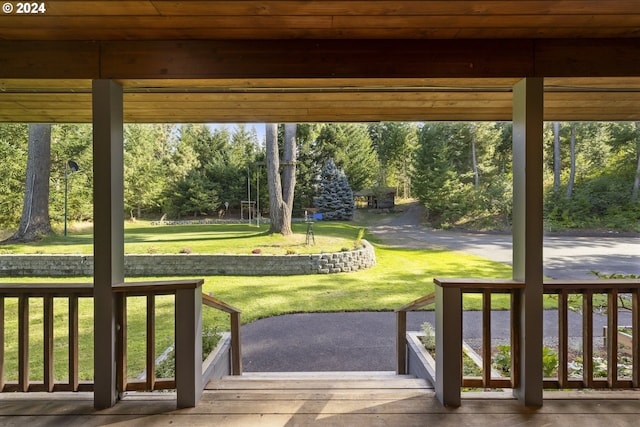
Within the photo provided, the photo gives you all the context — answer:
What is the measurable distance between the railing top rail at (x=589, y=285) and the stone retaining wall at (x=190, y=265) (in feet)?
21.6

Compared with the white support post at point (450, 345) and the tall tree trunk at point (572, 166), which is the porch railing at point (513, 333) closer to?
the white support post at point (450, 345)

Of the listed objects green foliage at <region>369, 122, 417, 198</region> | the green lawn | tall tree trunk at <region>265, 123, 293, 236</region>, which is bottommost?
the green lawn

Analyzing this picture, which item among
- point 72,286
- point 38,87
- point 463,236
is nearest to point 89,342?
point 72,286

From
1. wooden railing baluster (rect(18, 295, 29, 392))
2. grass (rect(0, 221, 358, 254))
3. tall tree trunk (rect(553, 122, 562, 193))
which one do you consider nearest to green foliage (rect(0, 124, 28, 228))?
grass (rect(0, 221, 358, 254))

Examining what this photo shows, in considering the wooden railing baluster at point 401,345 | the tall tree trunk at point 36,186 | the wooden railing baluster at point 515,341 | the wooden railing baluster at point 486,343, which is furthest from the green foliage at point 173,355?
the tall tree trunk at point 36,186

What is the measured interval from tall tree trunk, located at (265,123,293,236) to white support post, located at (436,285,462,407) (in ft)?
29.5

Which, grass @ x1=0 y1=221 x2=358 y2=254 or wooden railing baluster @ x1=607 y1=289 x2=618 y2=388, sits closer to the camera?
wooden railing baluster @ x1=607 y1=289 x2=618 y2=388

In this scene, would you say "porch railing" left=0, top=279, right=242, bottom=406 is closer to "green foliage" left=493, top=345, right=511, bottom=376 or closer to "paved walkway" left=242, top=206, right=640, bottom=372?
"paved walkway" left=242, top=206, right=640, bottom=372

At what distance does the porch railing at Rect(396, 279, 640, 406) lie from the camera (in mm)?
2068

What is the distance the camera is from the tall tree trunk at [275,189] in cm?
1053

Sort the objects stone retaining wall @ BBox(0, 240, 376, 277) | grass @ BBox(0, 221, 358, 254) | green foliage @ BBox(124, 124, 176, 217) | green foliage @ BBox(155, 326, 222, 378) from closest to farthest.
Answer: green foliage @ BBox(155, 326, 222, 378) < stone retaining wall @ BBox(0, 240, 376, 277) < grass @ BBox(0, 221, 358, 254) < green foliage @ BBox(124, 124, 176, 217)

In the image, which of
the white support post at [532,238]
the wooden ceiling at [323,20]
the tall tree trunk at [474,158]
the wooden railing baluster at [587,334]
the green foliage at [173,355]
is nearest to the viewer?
the wooden ceiling at [323,20]

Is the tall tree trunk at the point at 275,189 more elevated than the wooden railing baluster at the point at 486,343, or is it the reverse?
the tall tree trunk at the point at 275,189

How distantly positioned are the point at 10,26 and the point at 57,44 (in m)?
0.23
